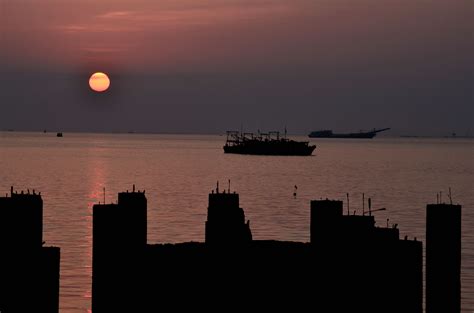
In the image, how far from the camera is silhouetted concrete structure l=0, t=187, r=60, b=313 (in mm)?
15500

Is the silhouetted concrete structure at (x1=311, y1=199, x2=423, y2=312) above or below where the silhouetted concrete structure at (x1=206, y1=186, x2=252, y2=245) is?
below

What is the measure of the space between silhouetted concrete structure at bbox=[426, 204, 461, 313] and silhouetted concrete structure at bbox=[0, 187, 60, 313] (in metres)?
6.98

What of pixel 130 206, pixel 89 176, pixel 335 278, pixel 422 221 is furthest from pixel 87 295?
pixel 89 176

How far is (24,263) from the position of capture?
1566 cm

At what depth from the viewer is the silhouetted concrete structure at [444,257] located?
59.8 feet

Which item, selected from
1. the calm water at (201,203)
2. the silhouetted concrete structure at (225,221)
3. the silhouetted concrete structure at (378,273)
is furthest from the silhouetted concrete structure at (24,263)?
the calm water at (201,203)

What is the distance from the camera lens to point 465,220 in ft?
205

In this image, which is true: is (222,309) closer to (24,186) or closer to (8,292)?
(8,292)

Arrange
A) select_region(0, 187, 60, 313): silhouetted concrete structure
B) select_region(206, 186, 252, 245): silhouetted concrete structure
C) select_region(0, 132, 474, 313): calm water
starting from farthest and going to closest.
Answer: select_region(0, 132, 474, 313): calm water
select_region(206, 186, 252, 245): silhouetted concrete structure
select_region(0, 187, 60, 313): silhouetted concrete structure

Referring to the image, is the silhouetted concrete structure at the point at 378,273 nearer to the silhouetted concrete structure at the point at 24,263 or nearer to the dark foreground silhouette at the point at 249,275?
the dark foreground silhouette at the point at 249,275

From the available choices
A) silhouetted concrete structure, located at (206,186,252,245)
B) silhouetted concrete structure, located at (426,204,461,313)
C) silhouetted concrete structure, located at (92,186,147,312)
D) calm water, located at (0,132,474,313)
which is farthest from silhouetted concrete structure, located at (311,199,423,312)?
calm water, located at (0,132,474,313)

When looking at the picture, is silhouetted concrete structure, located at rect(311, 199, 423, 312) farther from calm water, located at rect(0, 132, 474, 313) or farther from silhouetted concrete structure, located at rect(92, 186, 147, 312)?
calm water, located at rect(0, 132, 474, 313)

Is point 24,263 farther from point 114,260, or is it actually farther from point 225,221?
point 225,221

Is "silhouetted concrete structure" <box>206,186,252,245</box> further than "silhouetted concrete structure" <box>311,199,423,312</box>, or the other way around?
"silhouetted concrete structure" <box>206,186,252,245</box>
